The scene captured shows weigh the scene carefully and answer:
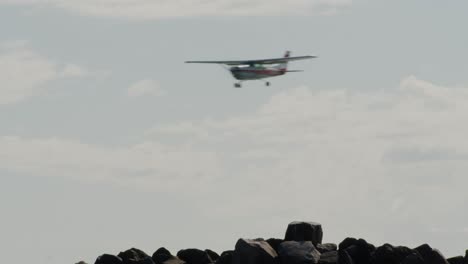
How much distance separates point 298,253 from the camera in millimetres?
37531

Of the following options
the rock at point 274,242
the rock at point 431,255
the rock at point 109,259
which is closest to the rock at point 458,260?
the rock at point 431,255

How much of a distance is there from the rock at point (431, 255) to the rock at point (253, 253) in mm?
5697

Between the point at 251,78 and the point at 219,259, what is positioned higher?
the point at 251,78

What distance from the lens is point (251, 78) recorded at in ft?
344

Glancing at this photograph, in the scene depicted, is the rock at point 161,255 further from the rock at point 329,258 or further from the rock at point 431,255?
the rock at point 431,255

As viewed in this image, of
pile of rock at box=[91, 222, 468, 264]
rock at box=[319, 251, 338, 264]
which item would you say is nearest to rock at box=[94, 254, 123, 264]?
pile of rock at box=[91, 222, 468, 264]

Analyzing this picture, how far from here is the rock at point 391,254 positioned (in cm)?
3712

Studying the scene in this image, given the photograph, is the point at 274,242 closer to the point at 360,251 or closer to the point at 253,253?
the point at 253,253

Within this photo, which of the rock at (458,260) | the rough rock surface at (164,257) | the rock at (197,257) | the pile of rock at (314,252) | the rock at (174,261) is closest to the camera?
the pile of rock at (314,252)

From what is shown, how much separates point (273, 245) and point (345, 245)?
118 inches

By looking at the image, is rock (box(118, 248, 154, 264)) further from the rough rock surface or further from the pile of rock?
the pile of rock

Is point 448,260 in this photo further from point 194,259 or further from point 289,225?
point 194,259

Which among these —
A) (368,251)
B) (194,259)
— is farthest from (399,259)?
(194,259)

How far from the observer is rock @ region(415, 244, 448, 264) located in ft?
120
